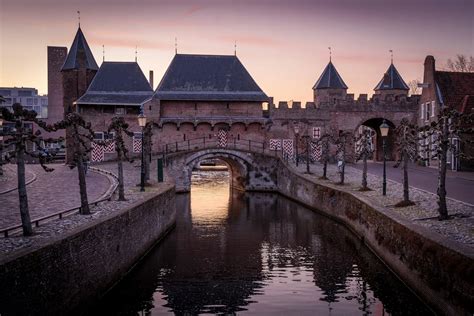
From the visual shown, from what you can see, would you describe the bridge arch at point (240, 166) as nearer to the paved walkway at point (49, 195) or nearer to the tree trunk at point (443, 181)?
the paved walkway at point (49, 195)

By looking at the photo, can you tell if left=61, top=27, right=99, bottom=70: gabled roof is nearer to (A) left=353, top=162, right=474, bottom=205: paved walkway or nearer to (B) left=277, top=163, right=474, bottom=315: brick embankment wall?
(A) left=353, top=162, right=474, bottom=205: paved walkway

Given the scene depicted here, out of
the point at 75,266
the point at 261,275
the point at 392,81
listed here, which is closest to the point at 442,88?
the point at 392,81

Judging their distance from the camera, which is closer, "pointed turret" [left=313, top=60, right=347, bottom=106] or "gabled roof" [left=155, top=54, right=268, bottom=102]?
"gabled roof" [left=155, top=54, right=268, bottom=102]

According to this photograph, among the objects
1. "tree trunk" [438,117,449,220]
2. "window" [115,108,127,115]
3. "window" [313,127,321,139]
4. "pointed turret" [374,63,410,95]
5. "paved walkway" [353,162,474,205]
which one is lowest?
"paved walkway" [353,162,474,205]

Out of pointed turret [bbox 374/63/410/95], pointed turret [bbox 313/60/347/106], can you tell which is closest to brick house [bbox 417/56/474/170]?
pointed turret [bbox 374/63/410/95]

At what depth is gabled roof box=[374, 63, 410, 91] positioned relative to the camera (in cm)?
5266

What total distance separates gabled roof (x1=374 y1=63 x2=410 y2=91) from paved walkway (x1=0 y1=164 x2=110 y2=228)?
1275 inches

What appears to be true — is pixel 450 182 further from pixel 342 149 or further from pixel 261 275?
pixel 261 275

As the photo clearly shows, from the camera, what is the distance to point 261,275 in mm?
16641

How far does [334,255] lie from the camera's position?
1925 cm

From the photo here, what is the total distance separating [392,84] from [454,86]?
1467 centimetres

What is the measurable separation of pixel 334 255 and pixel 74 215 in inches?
370

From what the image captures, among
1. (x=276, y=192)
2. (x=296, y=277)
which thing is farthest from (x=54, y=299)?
(x=276, y=192)

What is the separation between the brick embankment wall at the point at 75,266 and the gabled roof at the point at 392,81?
→ 39.8m
